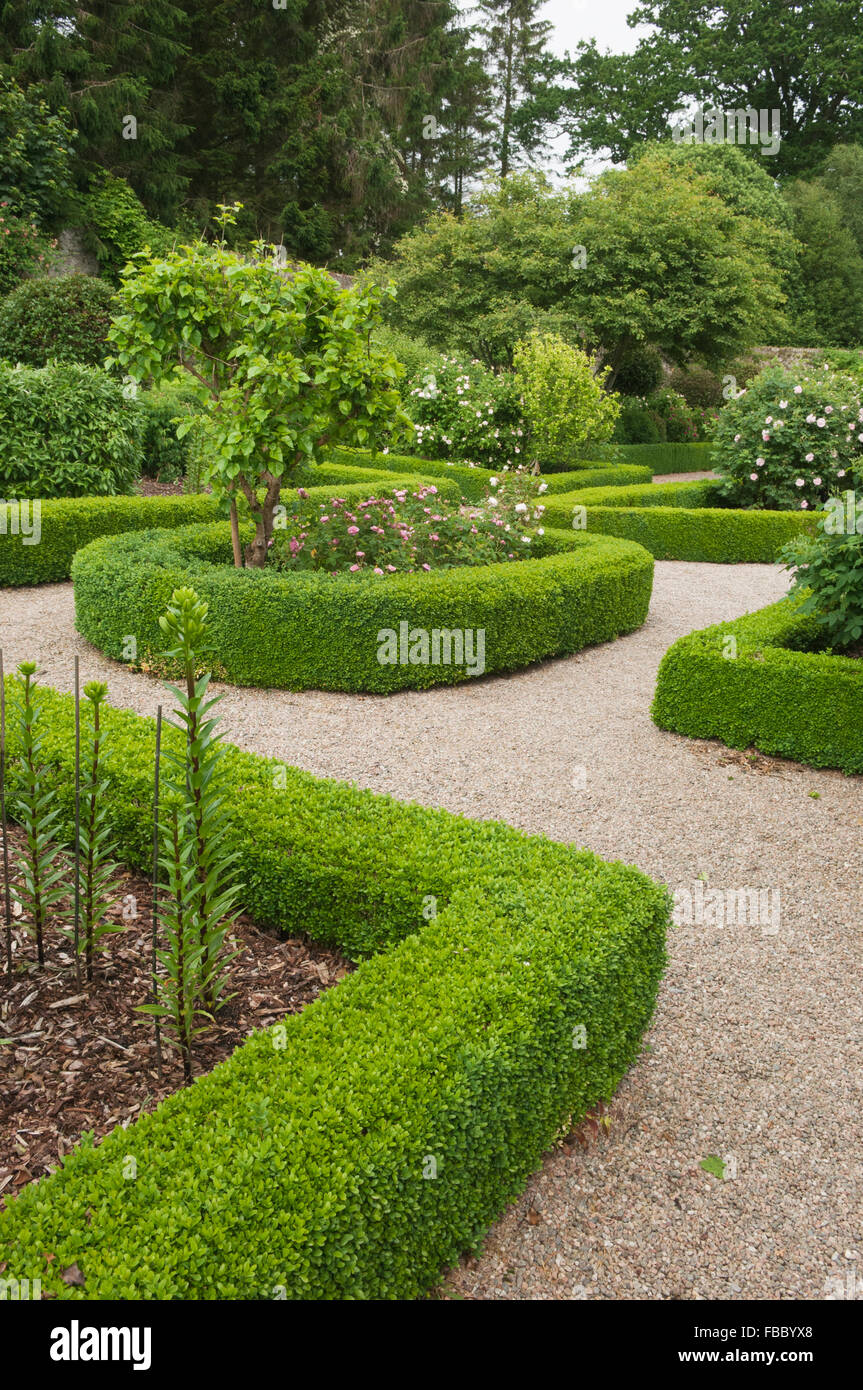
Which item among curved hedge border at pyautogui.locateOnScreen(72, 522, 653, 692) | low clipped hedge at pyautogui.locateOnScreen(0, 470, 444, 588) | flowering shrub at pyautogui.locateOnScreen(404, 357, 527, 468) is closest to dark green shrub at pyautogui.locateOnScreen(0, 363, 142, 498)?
low clipped hedge at pyautogui.locateOnScreen(0, 470, 444, 588)

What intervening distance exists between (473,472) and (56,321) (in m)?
6.26

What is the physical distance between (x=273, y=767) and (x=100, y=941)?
3.56ft

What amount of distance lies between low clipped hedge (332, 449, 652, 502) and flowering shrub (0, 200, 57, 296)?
7325mm

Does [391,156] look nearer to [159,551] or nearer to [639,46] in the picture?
[639,46]

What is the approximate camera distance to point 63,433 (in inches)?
419

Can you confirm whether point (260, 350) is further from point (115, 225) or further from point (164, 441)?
point (115, 225)

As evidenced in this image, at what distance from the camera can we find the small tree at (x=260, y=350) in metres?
6.91

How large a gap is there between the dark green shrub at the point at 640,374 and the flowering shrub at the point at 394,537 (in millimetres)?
17269

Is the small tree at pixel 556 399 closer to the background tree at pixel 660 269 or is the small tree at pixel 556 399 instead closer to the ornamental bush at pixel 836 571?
the background tree at pixel 660 269

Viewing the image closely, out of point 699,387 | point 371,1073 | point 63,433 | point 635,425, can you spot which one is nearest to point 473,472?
point 63,433

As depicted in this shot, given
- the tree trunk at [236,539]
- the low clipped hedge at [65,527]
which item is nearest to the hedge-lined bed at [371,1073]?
the tree trunk at [236,539]

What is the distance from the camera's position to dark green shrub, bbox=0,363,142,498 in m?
10.2

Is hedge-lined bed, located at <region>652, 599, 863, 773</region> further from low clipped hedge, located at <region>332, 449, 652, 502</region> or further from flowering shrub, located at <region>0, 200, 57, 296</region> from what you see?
flowering shrub, located at <region>0, 200, 57, 296</region>
